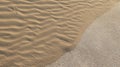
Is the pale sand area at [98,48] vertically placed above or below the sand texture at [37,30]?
below

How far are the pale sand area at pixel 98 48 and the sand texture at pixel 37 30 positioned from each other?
0.49 ft

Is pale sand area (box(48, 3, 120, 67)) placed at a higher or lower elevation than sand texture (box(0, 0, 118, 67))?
lower

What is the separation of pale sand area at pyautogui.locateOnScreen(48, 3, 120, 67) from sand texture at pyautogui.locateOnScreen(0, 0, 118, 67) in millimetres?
150

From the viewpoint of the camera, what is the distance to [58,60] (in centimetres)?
355

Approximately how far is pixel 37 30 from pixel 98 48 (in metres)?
1.24

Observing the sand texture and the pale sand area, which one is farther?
the pale sand area

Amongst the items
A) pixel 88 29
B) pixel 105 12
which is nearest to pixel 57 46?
pixel 88 29

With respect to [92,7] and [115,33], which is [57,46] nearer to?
[115,33]

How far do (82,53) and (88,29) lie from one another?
86cm

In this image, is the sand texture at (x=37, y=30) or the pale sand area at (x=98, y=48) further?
the pale sand area at (x=98, y=48)

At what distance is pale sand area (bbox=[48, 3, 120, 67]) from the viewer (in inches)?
142

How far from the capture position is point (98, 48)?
4043 mm

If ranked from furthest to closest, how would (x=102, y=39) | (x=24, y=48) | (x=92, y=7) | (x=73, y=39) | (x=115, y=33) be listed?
(x=92, y=7)
(x=115, y=33)
(x=102, y=39)
(x=73, y=39)
(x=24, y=48)

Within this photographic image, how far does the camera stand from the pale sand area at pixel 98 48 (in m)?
3.62
